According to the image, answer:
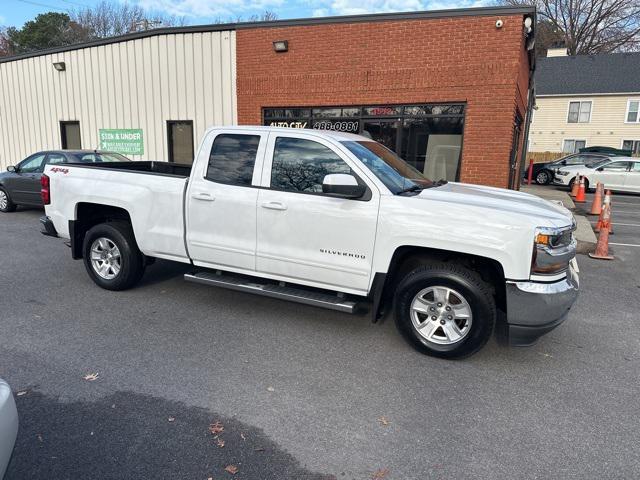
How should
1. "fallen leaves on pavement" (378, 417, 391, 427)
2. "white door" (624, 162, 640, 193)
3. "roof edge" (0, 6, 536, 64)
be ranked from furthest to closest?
"white door" (624, 162, 640, 193), "roof edge" (0, 6, 536, 64), "fallen leaves on pavement" (378, 417, 391, 427)

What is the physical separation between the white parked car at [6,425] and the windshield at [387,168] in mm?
3168

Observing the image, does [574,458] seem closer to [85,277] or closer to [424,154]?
[85,277]

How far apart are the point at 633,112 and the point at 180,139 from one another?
34.1 metres

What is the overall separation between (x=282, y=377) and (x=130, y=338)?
63.8 inches

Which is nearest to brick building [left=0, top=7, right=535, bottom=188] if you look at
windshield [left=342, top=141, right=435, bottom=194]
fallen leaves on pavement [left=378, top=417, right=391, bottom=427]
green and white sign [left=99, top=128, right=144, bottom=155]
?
green and white sign [left=99, top=128, right=144, bottom=155]

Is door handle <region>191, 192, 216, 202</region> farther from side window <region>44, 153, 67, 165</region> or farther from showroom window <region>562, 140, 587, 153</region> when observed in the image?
showroom window <region>562, 140, 587, 153</region>

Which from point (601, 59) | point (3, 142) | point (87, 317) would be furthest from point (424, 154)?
point (601, 59)

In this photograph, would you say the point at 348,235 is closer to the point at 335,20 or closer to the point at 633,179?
the point at 335,20

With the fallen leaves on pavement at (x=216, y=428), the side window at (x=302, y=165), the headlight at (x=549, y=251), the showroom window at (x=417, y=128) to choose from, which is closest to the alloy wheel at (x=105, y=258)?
the side window at (x=302, y=165)

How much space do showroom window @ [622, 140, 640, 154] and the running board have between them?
37.6 m

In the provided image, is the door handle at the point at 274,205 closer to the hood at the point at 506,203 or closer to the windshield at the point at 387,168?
the windshield at the point at 387,168

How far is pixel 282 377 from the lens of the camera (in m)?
3.83

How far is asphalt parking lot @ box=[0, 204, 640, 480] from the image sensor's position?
2836mm

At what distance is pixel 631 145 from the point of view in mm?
34875
